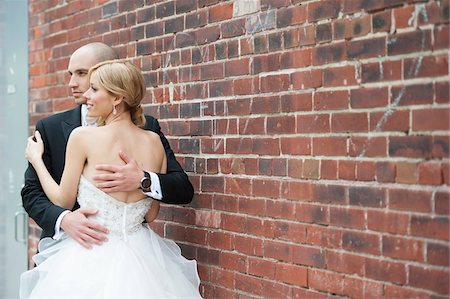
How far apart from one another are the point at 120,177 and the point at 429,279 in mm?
1656

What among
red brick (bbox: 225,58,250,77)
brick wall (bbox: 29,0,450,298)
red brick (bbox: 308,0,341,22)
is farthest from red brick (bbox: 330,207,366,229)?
red brick (bbox: 225,58,250,77)

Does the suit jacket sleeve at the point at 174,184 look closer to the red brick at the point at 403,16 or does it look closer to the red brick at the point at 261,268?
the red brick at the point at 261,268

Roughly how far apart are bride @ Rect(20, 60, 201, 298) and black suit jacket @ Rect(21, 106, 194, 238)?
9cm

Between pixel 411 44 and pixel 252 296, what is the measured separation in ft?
5.72

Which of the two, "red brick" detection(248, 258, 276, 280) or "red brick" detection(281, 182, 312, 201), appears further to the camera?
"red brick" detection(248, 258, 276, 280)

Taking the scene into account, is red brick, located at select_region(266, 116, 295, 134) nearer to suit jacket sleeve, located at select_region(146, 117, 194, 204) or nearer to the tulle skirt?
suit jacket sleeve, located at select_region(146, 117, 194, 204)

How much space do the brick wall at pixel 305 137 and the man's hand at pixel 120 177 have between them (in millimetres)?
643

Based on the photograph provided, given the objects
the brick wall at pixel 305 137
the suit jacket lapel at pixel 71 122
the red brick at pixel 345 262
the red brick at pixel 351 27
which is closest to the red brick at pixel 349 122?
the brick wall at pixel 305 137

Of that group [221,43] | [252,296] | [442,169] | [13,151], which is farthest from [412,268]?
[13,151]

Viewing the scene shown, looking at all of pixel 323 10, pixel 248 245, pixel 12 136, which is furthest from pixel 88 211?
pixel 12 136

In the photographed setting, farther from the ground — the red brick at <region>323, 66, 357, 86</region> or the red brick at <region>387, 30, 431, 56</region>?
the red brick at <region>387, 30, 431, 56</region>

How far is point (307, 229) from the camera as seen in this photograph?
411cm

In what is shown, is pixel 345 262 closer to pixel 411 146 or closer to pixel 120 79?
pixel 411 146

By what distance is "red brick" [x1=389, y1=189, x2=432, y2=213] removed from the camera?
3418 mm
